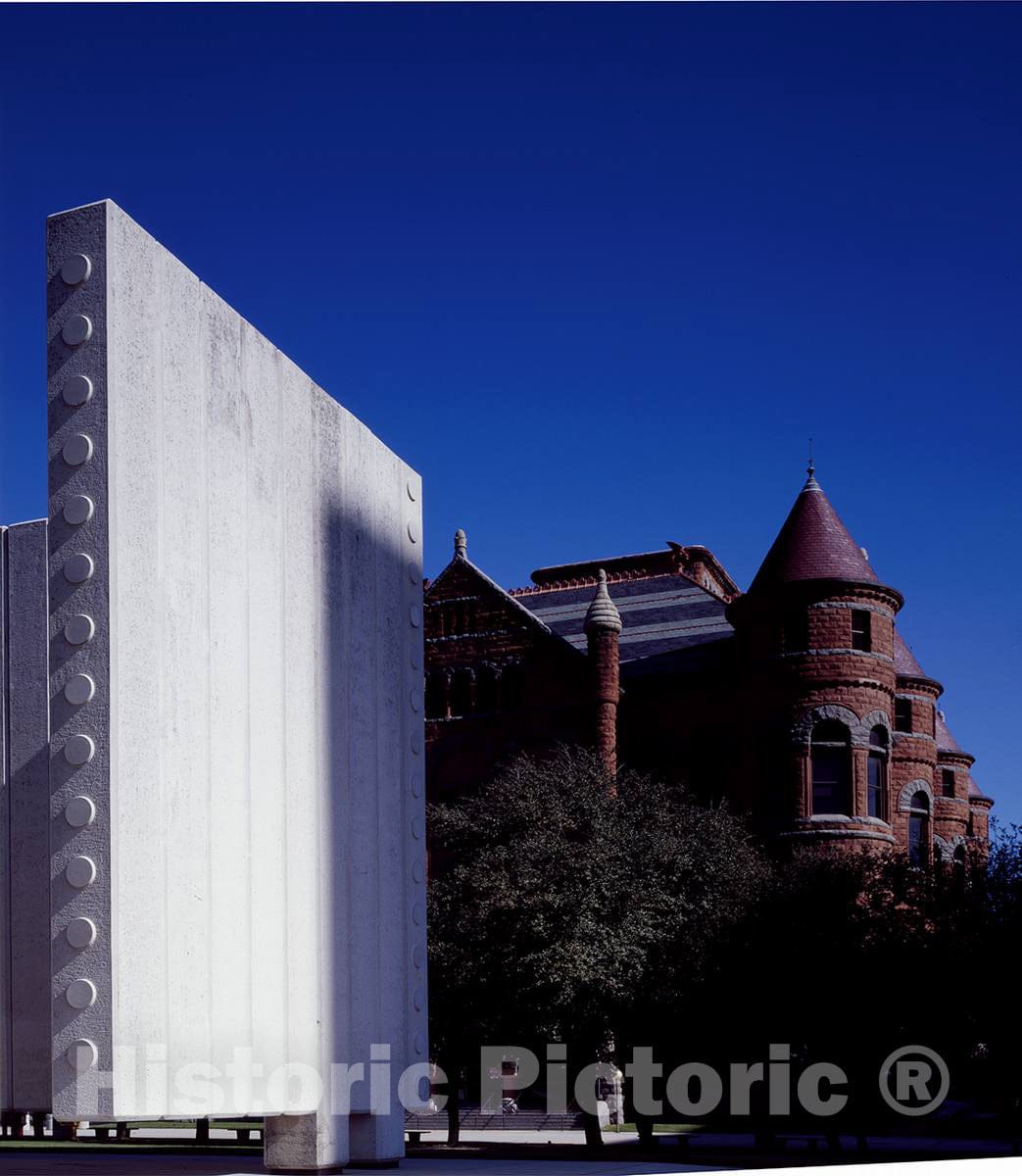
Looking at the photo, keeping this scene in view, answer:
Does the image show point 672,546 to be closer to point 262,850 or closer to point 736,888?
point 736,888

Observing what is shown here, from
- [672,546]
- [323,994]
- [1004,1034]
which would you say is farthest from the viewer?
[672,546]

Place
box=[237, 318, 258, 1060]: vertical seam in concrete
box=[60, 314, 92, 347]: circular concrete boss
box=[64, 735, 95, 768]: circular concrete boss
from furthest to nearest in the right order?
box=[237, 318, 258, 1060]: vertical seam in concrete < box=[60, 314, 92, 347]: circular concrete boss < box=[64, 735, 95, 768]: circular concrete boss

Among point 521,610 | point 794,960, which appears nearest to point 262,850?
point 794,960

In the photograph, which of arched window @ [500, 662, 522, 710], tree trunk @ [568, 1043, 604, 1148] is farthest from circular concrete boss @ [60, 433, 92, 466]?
arched window @ [500, 662, 522, 710]

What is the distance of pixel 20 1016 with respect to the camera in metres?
16.7

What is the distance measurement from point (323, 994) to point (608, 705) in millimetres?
31145

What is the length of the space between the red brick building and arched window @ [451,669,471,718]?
0.15ft

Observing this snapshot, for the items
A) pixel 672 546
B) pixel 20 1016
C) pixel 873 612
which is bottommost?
pixel 20 1016

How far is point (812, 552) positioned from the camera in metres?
45.2

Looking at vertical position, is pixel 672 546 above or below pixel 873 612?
above

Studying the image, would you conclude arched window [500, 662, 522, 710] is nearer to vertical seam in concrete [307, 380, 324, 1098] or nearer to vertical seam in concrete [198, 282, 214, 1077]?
vertical seam in concrete [307, 380, 324, 1098]

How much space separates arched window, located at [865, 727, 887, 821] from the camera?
44.6 m

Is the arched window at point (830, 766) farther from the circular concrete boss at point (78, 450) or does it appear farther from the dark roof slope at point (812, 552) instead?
the circular concrete boss at point (78, 450)

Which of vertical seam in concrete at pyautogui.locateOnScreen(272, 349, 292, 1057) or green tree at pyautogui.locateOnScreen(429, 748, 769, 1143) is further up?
vertical seam in concrete at pyautogui.locateOnScreen(272, 349, 292, 1057)
